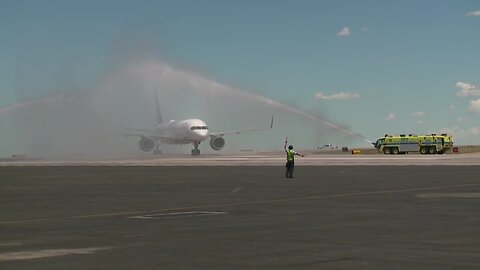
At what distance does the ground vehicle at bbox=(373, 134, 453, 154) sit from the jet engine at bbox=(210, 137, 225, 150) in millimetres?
23375

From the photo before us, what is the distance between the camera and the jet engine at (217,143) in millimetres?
119250
